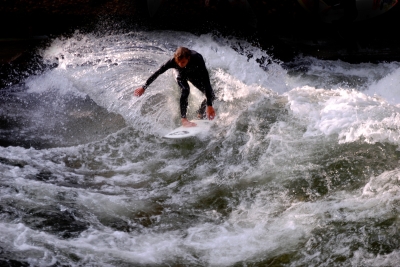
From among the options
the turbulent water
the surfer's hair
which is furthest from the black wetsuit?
the turbulent water

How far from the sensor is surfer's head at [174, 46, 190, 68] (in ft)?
21.8

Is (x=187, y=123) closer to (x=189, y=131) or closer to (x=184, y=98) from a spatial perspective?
(x=189, y=131)

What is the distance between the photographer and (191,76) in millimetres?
7215

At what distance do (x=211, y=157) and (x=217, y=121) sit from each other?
40.5 inches

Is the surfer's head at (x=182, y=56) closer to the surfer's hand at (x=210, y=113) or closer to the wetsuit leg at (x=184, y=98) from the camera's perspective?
the wetsuit leg at (x=184, y=98)

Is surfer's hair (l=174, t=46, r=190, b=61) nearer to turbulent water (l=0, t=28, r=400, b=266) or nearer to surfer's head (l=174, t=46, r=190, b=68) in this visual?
surfer's head (l=174, t=46, r=190, b=68)

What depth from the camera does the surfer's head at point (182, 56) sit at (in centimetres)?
664

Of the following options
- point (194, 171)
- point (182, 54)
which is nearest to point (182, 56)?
point (182, 54)

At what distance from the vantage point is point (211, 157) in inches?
257

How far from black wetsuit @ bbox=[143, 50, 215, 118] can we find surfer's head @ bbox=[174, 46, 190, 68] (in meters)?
0.18

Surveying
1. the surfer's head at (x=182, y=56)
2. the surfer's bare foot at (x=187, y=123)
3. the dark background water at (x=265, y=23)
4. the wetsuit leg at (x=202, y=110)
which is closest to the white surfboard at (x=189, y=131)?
the surfer's bare foot at (x=187, y=123)

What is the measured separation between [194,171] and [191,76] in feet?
5.41

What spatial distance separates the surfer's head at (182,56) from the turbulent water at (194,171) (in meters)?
Answer: 1.10

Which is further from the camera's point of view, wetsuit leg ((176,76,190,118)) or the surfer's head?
wetsuit leg ((176,76,190,118))
